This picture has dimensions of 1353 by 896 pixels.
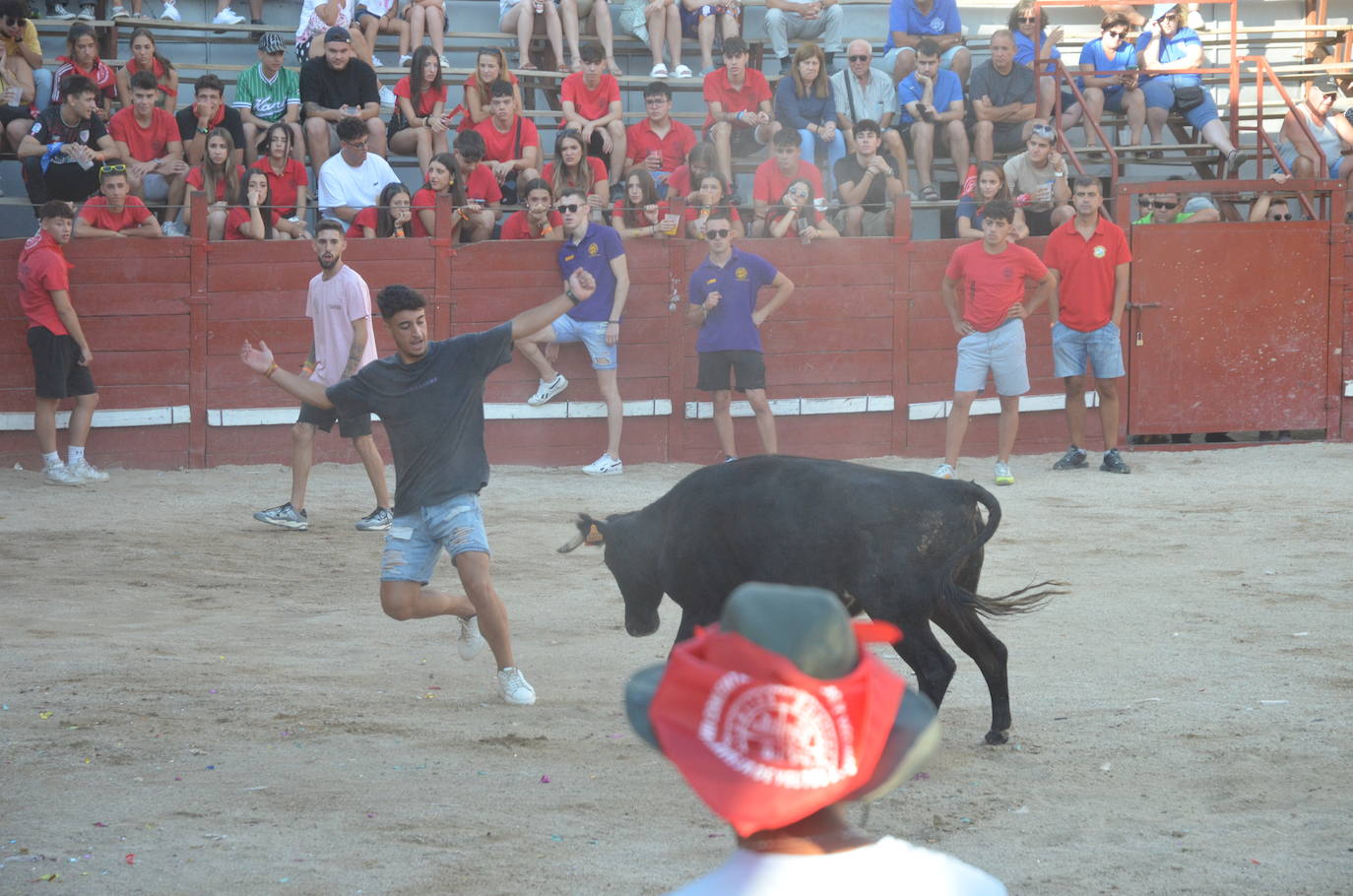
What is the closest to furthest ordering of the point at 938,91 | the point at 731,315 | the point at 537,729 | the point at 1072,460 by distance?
the point at 537,729, the point at 731,315, the point at 1072,460, the point at 938,91

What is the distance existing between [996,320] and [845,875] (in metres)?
8.43

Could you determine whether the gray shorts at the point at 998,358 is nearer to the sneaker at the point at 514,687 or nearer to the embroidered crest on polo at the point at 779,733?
the sneaker at the point at 514,687

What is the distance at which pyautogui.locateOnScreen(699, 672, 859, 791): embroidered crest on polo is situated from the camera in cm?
155

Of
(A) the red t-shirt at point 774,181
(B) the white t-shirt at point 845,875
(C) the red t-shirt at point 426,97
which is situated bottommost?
(B) the white t-shirt at point 845,875

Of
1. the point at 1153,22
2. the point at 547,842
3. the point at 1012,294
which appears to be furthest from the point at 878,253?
the point at 547,842

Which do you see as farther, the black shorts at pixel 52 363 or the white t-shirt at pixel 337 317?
the black shorts at pixel 52 363

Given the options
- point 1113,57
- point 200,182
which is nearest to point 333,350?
point 200,182

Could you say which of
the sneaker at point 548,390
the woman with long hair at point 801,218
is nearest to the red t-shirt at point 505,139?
the sneaker at point 548,390

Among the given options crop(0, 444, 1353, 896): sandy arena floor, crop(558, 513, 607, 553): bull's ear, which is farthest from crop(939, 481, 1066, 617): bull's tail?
crop(558, 513, 607, 553): bull's ear

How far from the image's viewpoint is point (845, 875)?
5.43 feet

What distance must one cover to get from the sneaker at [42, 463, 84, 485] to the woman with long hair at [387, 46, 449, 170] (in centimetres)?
355

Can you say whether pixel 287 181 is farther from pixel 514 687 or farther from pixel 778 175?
pixel 514 687

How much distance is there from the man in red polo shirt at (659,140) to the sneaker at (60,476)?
15.1 feet

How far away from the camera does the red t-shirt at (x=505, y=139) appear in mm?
11453
